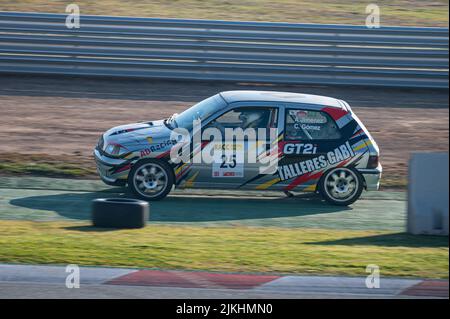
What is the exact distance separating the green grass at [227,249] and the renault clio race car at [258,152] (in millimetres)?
1544

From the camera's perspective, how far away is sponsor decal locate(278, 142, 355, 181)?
12352 mm

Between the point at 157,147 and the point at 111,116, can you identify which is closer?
the point at 157,147

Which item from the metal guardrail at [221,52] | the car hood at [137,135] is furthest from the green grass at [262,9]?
the car hood at [137,135]

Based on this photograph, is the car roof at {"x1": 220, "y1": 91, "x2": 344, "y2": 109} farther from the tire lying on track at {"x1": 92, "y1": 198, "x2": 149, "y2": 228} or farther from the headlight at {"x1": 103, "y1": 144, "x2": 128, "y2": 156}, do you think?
the tire lying on track at {"x1": 92, "y1": 198, "x2": 149, "y2": 228}

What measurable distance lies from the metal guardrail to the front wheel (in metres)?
7.94

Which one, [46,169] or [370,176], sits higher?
[46,169]

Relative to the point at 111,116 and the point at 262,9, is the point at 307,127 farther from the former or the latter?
the point at 262,9

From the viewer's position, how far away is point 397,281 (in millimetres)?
8445

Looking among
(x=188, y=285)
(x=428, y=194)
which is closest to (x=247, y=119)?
(x=428, y=194)

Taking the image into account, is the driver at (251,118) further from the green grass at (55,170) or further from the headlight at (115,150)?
the green grass at (55,170)

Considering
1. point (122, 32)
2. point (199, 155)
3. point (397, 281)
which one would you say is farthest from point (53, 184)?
point (122, 32)

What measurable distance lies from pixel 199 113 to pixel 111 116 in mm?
5435

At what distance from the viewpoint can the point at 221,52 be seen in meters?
20.4
